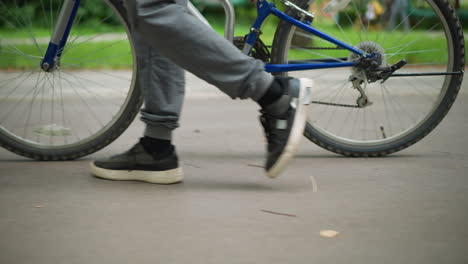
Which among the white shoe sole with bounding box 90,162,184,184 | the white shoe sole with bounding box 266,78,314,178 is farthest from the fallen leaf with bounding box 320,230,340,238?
the white shoe sole with bounding box 90,162,184,184

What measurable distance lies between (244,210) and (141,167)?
2.19 feet

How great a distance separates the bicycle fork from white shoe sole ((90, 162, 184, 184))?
601 mm

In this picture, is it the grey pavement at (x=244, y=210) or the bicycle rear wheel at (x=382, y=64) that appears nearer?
the grey pavement at (x=244, y=210)

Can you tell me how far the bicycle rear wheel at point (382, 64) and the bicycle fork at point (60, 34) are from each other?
1047mm

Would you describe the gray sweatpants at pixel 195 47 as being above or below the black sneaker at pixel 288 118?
above

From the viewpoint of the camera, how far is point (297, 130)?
3.30 metres

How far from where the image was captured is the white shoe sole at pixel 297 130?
3285mm

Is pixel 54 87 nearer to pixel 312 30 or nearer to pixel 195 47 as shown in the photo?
pixel 195 47

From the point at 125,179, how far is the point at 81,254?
1032mm

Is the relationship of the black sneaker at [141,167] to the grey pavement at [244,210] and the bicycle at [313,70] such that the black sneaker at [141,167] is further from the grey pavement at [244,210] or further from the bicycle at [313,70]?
the bicycle at [313,70]

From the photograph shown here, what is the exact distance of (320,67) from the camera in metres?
3.98

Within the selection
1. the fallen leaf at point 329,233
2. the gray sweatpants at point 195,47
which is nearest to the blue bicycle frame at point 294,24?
the gray sweatpants at point 195,47

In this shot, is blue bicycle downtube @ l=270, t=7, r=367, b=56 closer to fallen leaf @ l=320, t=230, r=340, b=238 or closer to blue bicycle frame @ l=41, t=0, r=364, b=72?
blue bicycle frame @ l=41, t=0, r=364, b=72

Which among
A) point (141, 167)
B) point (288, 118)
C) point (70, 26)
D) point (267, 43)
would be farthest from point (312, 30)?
point (70, 26)
